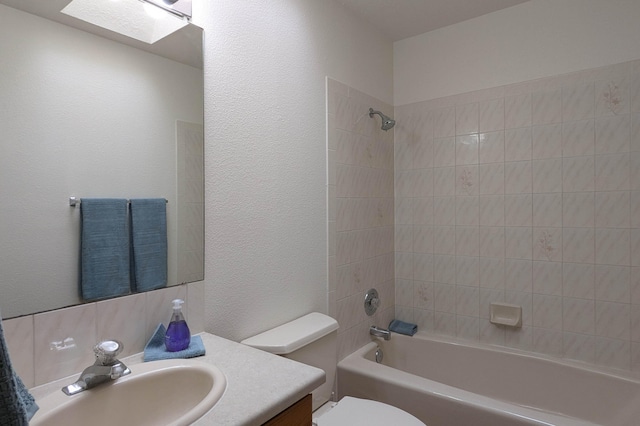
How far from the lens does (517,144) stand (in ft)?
7.01

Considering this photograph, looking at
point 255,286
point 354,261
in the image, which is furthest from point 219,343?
point 354,261

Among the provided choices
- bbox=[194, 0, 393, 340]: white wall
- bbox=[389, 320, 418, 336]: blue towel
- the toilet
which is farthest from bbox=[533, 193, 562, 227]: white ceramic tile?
the toilet

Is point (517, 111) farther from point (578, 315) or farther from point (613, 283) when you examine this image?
point (578, 315)

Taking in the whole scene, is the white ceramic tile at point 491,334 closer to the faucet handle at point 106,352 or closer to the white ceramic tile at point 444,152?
the white ceramic tile at point 444,152

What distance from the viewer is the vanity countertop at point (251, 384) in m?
0.80

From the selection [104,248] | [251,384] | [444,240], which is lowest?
[251,384]

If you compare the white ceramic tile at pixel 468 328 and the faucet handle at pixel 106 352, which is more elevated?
the faucet handle at pixel 106 352

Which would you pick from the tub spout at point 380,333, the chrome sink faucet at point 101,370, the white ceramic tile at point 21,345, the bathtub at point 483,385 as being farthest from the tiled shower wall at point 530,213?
the white ceramic tile at point 21,345

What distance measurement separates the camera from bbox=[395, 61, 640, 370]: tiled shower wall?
6.13 ft

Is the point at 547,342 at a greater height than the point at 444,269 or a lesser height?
lesser

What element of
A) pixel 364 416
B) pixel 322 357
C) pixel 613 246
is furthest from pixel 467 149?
pixel 364 416

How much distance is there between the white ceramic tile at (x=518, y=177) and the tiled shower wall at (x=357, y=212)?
75cm

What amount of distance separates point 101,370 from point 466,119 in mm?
2291

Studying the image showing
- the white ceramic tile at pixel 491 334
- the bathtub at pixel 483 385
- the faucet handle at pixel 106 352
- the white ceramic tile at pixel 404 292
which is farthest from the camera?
the white ceramic tile at pixel 404 292
